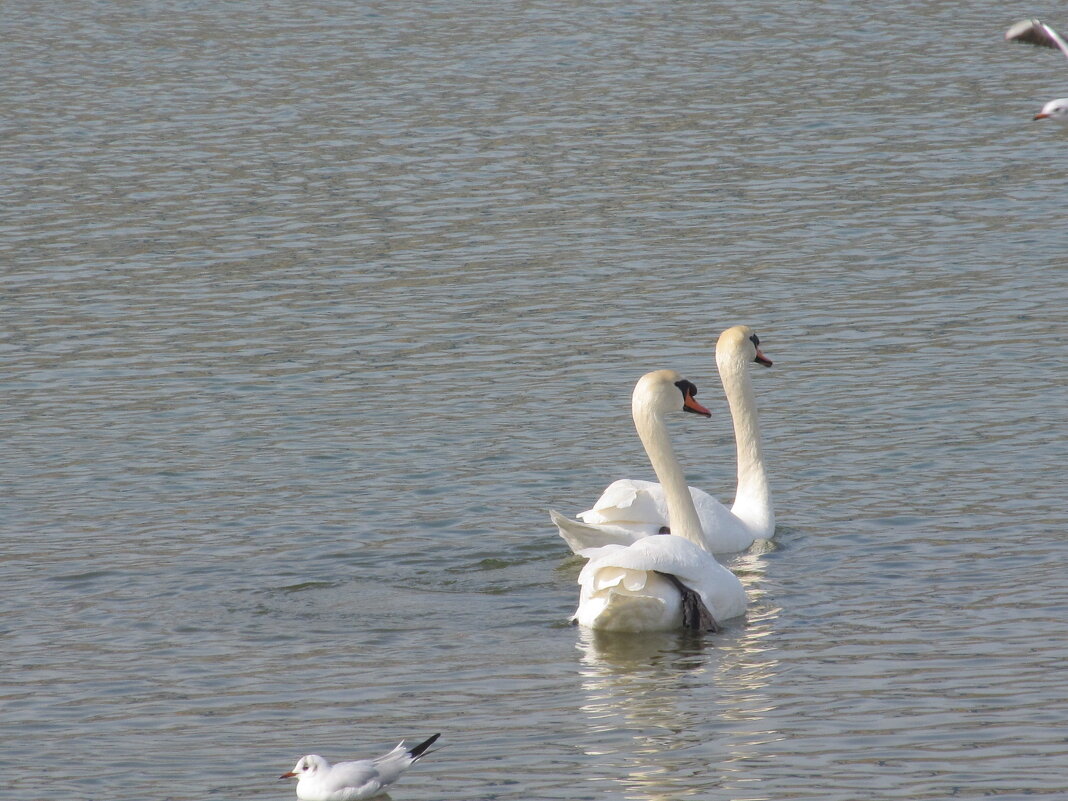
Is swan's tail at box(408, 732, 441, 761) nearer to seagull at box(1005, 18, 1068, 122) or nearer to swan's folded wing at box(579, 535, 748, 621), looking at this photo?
swan's folded wing at box(579, 535, 748, 621)

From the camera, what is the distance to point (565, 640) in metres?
9.61

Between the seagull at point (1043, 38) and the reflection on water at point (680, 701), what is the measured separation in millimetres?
4404

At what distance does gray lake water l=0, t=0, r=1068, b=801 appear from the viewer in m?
8.23

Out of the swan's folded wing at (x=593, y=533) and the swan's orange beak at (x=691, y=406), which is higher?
the swan's orange beak at (x=691, y=406)

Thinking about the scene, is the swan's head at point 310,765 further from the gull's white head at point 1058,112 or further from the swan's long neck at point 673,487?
the gull's white head at point 1058,112

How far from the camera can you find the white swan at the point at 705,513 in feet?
35.6

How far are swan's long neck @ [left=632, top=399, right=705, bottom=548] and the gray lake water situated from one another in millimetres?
487

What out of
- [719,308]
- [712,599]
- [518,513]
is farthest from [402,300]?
[712,599]

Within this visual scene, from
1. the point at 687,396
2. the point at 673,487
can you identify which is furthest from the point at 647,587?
the point at 687,396

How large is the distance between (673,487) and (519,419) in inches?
114

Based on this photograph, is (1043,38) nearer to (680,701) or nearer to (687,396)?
(687,396)

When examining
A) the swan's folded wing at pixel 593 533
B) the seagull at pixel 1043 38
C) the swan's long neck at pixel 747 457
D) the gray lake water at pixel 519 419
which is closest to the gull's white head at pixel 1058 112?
the seagull at pixel 1043 38

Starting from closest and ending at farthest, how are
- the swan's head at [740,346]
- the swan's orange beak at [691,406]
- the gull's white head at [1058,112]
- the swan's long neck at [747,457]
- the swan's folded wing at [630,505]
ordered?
the swan's folded wing at [630,505], the swan's orange beak at [691,406], the swan's long neck at [747,457], the swan's head at [740,346], the gull's white head at [1058,112]

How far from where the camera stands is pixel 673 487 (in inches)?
428
